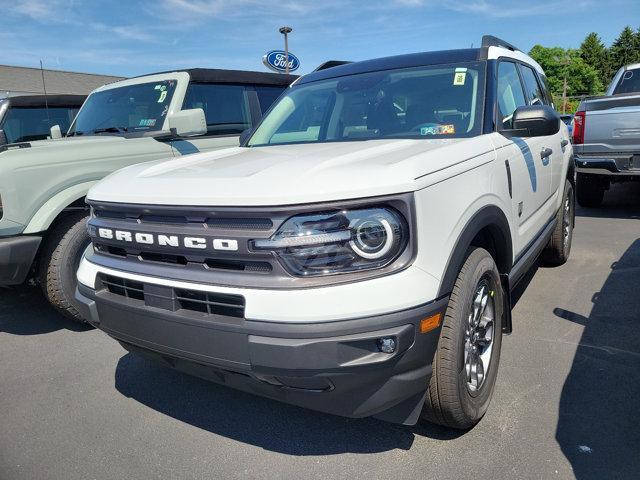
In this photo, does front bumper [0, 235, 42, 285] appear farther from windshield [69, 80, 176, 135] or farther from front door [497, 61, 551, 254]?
front door [497, 61, 551, 254]

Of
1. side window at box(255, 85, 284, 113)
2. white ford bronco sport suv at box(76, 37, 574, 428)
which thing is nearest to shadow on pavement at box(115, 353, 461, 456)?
white ford bronco sport suv at box(76, 37, 574, 428)

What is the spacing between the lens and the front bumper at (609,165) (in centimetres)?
629

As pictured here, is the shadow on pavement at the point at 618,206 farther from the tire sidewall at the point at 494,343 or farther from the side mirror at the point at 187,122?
the side mirror at the point at 187,122

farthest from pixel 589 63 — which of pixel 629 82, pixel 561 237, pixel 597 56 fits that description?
pixel 561 237

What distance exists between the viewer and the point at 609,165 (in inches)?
254

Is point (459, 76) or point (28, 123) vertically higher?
point (459, 76)

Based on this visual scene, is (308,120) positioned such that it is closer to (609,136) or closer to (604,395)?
(604,395)

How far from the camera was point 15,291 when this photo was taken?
5.14 meters

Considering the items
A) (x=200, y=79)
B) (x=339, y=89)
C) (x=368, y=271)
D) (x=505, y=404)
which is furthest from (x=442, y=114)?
(x=200, y=79)

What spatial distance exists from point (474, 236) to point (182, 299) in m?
1.33

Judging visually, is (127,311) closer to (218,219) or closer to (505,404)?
(218,219)

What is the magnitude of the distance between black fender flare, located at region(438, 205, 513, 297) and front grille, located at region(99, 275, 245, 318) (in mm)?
804

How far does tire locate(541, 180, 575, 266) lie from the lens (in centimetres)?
462

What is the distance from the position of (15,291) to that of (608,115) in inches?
282
